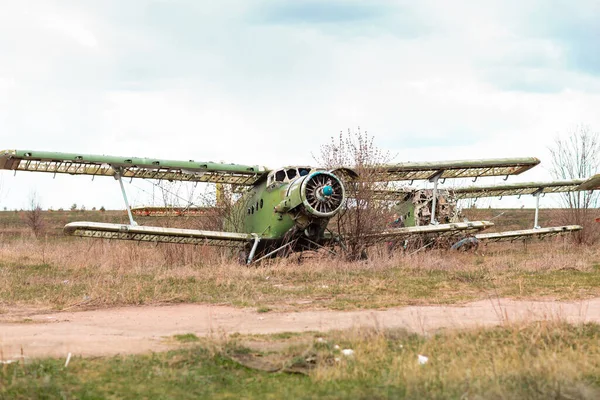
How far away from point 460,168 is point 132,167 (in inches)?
441

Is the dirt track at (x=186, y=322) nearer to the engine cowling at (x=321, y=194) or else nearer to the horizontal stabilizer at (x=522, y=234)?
→ the engine cowling at (x=321, y=194)

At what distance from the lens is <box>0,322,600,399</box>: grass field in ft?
16.0

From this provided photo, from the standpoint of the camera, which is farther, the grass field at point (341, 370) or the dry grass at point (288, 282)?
the dry grass at point (288, 282)

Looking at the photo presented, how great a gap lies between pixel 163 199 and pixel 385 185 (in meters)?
7.49

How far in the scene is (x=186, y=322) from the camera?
27.6 feet

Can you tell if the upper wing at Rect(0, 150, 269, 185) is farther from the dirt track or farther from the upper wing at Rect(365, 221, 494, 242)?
the dirt track

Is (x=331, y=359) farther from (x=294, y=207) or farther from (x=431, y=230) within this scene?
(x=431, y=230)

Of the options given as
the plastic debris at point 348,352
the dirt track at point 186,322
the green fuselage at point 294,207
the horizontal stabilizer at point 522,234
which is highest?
the green fuselage at point 294,207

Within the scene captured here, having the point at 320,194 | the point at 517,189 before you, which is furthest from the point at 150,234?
the point at 517,189

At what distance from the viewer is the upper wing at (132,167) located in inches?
659

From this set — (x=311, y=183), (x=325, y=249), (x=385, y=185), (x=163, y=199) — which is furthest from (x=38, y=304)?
(x=385, y=185)

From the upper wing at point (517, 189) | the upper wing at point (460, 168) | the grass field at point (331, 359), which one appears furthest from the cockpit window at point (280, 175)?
the upper wing at point (517, 189)

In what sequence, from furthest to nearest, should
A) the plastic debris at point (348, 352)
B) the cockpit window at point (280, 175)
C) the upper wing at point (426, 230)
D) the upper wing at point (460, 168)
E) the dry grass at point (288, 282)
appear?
the upper wing at point (460, 168) → the upper wing at point (426, 230) → the cockpit window at point (280, 175) → the dry grass at point (288, 282) → the plastic debris at point (348, 352)

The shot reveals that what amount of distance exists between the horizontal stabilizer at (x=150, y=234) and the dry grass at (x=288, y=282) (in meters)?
0.72
